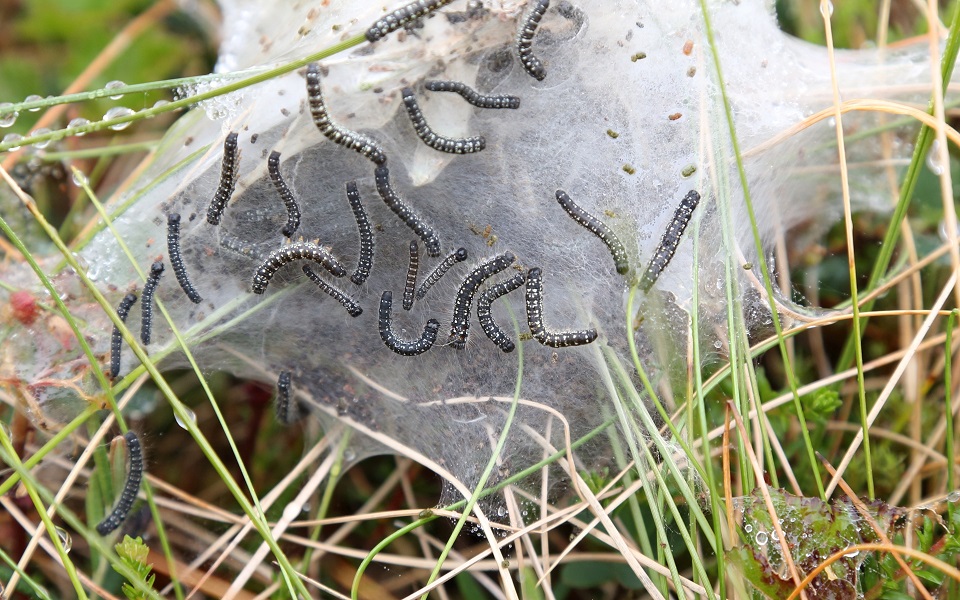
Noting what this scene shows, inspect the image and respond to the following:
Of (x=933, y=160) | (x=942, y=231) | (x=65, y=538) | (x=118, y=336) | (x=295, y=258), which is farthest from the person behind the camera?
(x=933, y=160)

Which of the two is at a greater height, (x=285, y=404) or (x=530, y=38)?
(x=530, y=38)

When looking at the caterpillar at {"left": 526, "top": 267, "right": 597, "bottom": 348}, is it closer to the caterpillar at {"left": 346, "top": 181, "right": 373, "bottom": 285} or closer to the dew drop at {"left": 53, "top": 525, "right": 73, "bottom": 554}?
the caterpillar at {"left": 346, "top": 181, "right": 373, "bottom": 285}

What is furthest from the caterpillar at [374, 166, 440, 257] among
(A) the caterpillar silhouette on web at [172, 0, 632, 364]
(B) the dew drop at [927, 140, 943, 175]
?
(B) the dew drop at [927, 140, 943, 175]

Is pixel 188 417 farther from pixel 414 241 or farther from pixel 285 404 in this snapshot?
pixel 414 241

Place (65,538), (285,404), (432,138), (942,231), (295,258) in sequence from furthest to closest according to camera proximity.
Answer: (942,231)
(285,404)
(65,538)
(295,258)
(432,138)

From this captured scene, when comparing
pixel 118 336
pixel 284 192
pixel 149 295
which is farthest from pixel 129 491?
pixel 284 192
